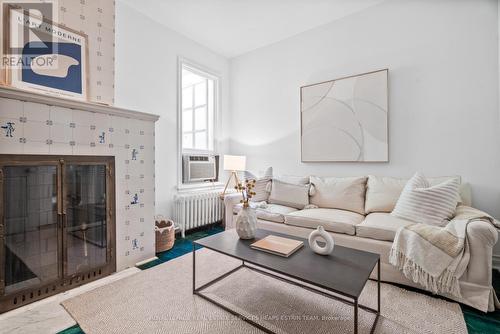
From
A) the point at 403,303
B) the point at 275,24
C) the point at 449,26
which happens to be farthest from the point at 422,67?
the point at 403,303

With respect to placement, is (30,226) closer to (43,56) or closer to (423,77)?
(43,56)

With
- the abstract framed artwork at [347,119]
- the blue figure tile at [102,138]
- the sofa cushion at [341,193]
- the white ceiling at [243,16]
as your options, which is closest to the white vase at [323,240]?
the sofa cushion at [341,193]

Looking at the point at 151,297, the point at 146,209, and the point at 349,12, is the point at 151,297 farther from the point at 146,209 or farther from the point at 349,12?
the point at 349,12

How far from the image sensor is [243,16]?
9.78ft

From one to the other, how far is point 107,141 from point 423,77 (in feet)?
10.9

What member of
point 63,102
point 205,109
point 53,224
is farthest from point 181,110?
point 53,224

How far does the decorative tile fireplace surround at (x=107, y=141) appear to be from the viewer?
1647 mm

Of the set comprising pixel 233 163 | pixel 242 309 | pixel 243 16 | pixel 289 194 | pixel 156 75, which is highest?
pixel 243 16

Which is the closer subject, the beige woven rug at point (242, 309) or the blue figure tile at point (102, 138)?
the beige woven rug at point (242, 309)

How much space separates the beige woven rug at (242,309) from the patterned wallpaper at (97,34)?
184cm

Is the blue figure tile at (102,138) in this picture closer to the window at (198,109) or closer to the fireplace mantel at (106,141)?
the fireplace mantel at (106,141)

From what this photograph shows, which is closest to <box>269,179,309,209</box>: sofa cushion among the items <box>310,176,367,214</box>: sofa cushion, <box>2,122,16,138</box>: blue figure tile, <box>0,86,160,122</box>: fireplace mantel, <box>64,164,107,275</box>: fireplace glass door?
<box>310,176,367,214</box>: sofa cushion

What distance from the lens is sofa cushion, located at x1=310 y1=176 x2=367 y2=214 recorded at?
8.77ft

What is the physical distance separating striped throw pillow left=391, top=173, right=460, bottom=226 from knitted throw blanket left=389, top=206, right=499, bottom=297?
0.19m
